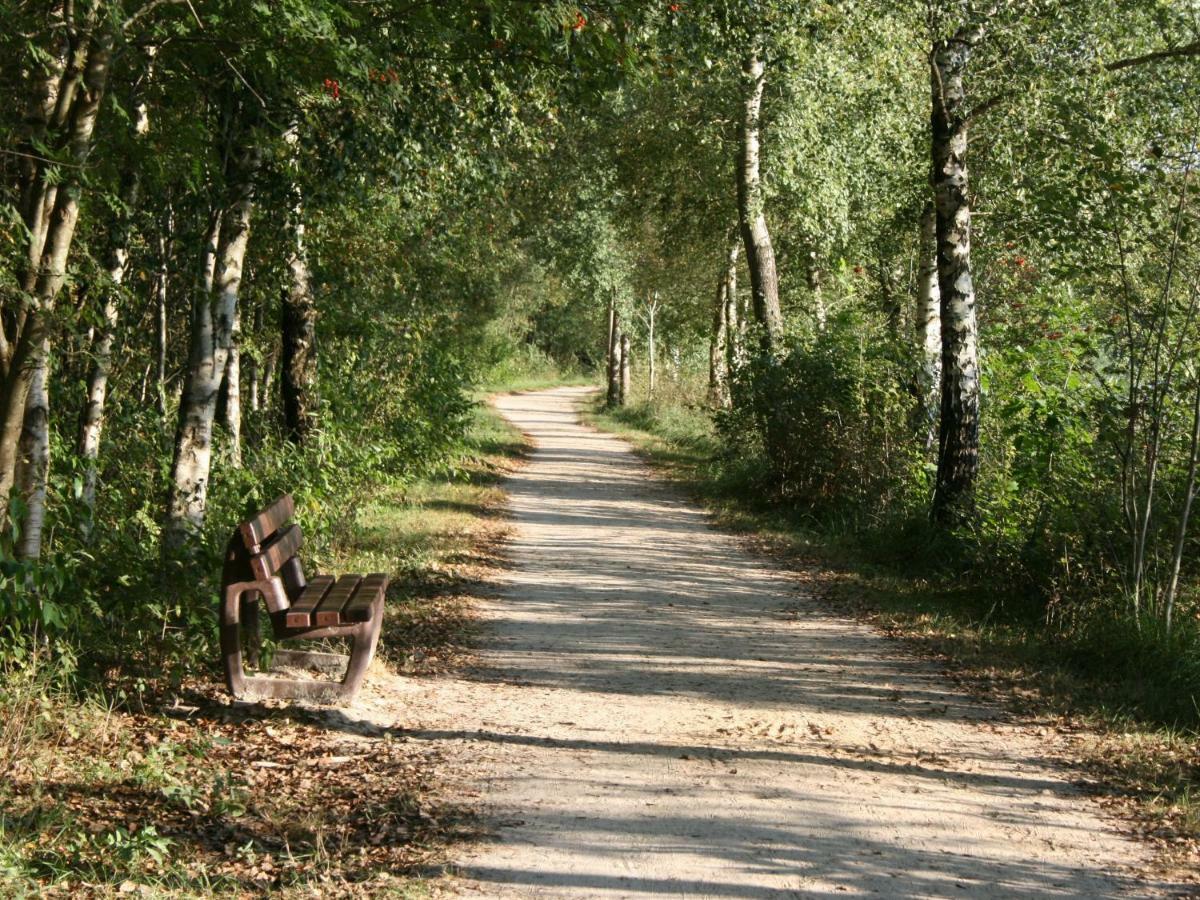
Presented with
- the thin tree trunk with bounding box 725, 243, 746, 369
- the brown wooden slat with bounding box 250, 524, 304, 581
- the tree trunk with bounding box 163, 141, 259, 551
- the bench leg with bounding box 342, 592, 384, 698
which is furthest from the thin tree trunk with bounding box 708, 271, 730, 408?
the bench leg with bounding box 342, 592, 384, 698

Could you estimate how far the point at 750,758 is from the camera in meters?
6.46

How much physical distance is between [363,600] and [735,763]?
2221 mm

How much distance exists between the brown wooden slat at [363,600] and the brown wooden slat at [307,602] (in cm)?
19

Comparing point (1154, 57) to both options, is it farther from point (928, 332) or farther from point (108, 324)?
point (108, 324)

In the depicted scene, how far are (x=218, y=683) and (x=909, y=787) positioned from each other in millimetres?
3902

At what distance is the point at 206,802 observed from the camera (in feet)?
18.2

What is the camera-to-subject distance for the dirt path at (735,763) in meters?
4.94

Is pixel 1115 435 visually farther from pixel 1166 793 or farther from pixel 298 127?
pixel 298 127

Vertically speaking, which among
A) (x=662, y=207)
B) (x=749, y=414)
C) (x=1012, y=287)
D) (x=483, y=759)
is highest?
(x=662, y=207)

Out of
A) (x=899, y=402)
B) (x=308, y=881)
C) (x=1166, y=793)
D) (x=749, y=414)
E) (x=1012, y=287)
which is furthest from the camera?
(x=1012, y=287)

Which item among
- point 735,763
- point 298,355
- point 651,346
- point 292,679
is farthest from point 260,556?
point 651,346

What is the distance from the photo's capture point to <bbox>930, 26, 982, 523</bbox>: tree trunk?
1220cm

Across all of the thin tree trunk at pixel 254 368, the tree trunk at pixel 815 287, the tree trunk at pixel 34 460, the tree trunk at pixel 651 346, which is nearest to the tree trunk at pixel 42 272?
the tree trunk at pixel 34 460

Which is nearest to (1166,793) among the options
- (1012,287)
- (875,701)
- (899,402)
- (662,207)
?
(875,701)
